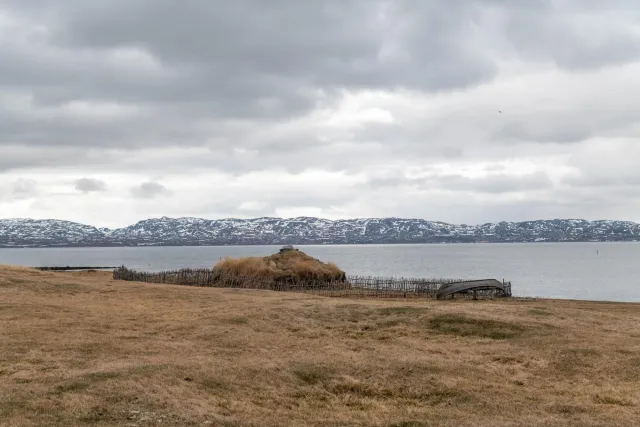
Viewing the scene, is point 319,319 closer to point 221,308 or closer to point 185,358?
point 221,308

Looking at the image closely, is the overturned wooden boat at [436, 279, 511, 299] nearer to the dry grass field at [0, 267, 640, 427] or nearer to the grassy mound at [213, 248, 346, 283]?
the dry grass field at [0, 267, 640, 427]

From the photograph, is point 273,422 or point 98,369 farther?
point 98,369

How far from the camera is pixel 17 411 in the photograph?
12344mm

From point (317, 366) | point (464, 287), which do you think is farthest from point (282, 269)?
point (317, 366)

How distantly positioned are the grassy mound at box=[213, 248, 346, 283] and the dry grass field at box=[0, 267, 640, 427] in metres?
29.3

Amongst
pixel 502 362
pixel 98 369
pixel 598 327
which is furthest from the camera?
pixel 598 327

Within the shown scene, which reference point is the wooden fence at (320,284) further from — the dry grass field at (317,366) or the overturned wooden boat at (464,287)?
the dry grass field at (317,366)

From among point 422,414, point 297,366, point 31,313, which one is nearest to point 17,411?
point 297,366

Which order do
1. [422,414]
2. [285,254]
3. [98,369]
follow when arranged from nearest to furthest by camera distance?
[422,414]
[98,369]
[285,254]

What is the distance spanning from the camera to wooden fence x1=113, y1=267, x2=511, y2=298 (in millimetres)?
48375

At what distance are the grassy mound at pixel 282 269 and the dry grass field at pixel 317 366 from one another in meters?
29.3

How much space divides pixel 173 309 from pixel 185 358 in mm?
12945

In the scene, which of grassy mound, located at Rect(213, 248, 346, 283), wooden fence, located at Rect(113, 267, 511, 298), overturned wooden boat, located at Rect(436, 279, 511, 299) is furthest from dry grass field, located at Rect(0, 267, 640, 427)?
grassy mound, located at Rect(213, 248, 346, 283)

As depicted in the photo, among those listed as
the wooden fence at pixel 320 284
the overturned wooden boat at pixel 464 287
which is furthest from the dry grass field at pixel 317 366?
the wooden fence at pixel 320 284
